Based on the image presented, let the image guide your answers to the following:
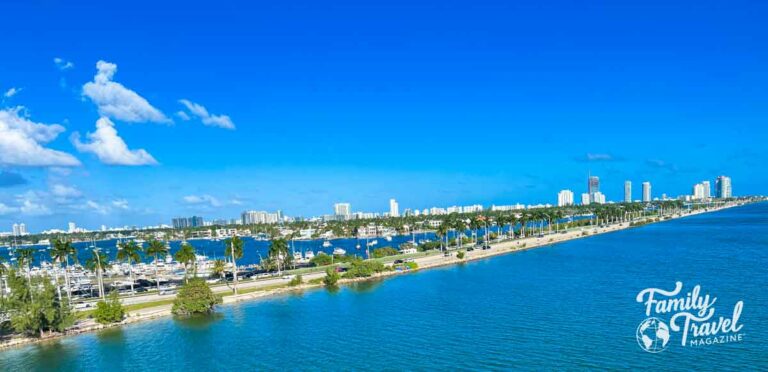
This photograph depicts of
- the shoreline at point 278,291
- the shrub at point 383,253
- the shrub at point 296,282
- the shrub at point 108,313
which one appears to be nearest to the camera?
the shoreline at point 278,291

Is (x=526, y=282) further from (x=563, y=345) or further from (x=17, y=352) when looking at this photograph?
(x=17, y=352)

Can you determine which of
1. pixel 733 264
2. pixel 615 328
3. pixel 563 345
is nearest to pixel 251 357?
pixel 563 345

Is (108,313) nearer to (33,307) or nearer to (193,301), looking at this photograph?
(33,307)

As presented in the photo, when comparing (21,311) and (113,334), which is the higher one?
(21,311)

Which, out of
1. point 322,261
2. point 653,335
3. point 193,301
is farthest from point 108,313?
point 653,335

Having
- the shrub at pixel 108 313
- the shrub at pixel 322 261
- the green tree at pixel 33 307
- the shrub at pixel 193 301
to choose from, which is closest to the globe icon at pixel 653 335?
the shrub at pixel 193 301

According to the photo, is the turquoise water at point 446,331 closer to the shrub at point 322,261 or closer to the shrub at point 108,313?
the shrub at point 108,313
